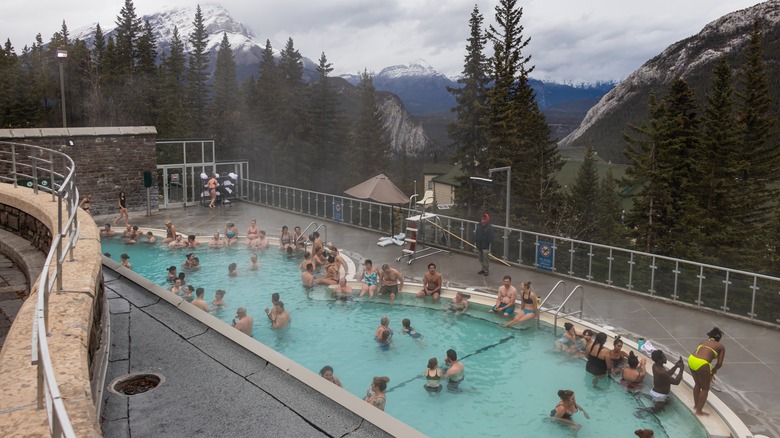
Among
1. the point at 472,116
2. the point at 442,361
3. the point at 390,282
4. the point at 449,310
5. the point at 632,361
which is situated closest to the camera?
the point at 632,361

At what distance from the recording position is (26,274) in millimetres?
6980

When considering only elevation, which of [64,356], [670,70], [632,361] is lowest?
[632,361]

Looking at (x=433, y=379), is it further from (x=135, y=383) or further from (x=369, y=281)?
(x=135, y=383)

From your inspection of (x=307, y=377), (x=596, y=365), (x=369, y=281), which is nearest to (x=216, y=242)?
(x=369, y=281)

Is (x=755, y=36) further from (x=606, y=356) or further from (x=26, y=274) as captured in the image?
(x=26, y=274)

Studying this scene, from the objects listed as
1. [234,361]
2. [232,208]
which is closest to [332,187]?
[232,208]

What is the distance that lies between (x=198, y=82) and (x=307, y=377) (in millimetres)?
64106

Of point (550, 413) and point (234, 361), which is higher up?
point (234, 361)

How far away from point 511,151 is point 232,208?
63.7 ft

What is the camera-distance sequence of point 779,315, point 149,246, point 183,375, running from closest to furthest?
point 183,375 < point 779,315 < point 149,246

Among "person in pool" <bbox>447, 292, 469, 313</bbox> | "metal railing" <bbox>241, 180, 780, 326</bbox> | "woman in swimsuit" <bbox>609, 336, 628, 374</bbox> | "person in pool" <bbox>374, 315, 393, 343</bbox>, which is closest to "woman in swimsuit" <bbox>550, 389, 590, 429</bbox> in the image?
"woman in swimsuit" <bbox>609, 336, 628, 374</bbox>

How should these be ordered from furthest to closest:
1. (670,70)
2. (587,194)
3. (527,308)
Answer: (670,70) → (587,194) → (527,308)

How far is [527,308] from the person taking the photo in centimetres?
1252

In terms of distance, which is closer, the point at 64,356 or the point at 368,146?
the point at 64,356
